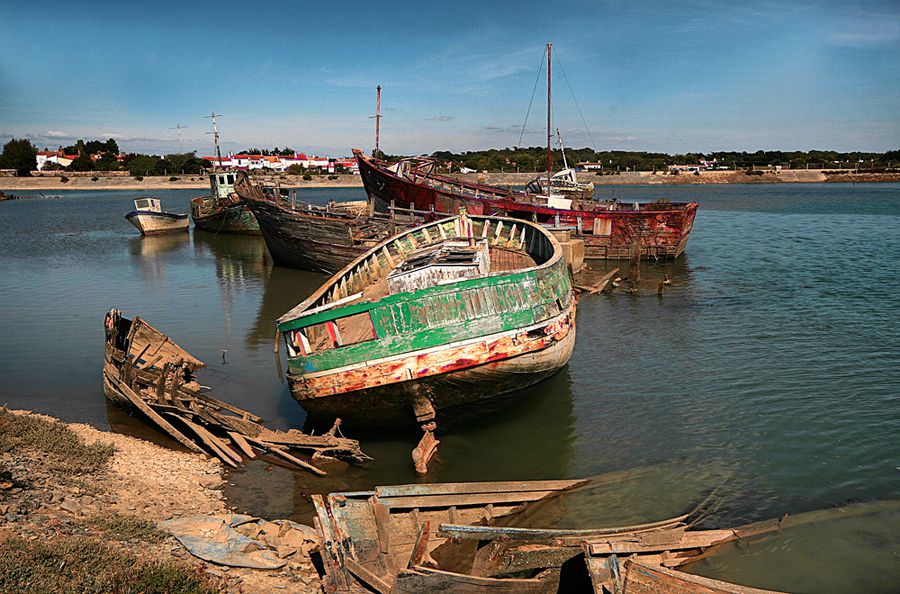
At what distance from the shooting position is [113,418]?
1192 cm

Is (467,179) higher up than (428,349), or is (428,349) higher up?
(467,179)

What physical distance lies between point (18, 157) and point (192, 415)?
144m

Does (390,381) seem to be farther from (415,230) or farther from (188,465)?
(415,230)

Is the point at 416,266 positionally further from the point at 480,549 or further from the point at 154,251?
the point at 154,251

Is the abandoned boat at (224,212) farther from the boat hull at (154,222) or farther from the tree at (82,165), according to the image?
the tree at (82,165)

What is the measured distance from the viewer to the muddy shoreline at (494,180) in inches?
4375

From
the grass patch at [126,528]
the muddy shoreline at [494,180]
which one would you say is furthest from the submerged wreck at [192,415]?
the muddy shoreline at [494,180]

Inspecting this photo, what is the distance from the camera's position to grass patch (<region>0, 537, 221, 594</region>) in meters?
5.73

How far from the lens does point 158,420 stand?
10430 millimetres

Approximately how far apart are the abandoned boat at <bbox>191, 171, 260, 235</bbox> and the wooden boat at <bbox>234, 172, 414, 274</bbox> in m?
12.5

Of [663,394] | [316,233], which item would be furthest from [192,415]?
[316,233]

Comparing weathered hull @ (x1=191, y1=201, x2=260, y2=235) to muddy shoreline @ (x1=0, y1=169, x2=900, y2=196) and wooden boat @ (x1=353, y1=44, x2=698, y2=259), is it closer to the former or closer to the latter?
wooden boat @ (x1=353, y1=44, x2=698, y2=259)

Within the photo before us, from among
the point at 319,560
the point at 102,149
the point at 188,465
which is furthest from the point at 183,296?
the point at 102,149

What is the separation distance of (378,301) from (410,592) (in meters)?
4.65
